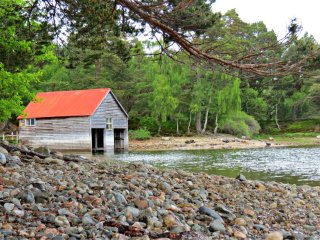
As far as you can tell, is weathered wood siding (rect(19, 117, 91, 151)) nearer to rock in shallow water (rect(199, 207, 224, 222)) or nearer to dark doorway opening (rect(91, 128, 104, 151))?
dark doorway opening (rect(91, 128, 104, 151))

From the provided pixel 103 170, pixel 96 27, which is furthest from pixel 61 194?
pixel 96 27

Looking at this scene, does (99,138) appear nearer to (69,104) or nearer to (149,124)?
(69,104)

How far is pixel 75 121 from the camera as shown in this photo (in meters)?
33.2

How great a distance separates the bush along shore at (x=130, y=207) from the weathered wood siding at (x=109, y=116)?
2407 centimetres

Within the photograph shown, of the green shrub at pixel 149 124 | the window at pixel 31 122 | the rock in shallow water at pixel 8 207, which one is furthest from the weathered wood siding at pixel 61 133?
the rock in shallow water at pixel 8 207

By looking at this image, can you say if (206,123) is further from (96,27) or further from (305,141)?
(96,27)

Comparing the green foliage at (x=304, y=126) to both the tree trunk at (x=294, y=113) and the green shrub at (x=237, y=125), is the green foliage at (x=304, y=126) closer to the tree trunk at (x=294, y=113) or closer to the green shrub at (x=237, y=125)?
the tree trunk at (x=294, y=113)

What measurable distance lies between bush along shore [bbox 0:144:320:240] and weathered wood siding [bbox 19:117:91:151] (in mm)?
23629

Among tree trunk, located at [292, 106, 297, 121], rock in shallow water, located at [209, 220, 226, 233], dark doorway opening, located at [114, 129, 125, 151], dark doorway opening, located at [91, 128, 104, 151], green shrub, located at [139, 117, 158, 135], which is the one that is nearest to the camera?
rock in shallow water, located at [209, 220, 226, 233]

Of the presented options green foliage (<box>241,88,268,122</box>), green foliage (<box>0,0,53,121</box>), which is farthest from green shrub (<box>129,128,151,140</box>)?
green foliage (<box>0,0,53,121</box>)

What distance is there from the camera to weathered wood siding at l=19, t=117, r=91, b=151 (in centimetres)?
3300

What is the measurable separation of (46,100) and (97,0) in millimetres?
30213

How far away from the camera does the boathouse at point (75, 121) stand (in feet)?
109

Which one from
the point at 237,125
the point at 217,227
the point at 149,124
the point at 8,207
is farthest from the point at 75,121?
the point at 8,207
